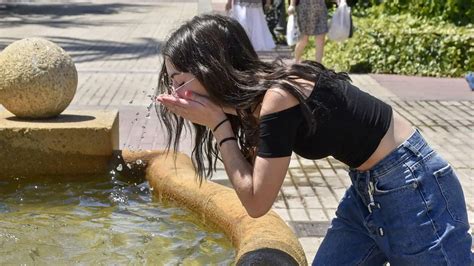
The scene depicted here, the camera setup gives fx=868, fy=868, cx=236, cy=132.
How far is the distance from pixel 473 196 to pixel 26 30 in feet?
48.9

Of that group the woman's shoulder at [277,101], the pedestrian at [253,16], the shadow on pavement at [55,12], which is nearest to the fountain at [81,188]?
the woman's shoulder at [277,101]

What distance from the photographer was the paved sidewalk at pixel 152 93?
6.06 m

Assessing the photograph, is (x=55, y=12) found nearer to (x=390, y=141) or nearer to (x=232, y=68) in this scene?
(x=232, y=68)

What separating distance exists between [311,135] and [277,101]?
17 centimetres

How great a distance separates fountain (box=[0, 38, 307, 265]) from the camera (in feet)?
14.6

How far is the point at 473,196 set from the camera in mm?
6195

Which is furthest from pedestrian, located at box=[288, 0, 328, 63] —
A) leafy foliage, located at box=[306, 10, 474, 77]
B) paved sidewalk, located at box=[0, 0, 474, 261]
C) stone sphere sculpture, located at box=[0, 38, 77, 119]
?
stone sphere sculpture, located at box=[0, 38, 77, 119]

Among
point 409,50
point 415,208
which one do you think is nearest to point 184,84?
point 415,208

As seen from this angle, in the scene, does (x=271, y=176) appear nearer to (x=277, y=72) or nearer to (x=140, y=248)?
(x=277, y=72)

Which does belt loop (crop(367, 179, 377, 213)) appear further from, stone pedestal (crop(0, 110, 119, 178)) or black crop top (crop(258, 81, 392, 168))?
stone pedestal (crop(0, 110, 119, 178))

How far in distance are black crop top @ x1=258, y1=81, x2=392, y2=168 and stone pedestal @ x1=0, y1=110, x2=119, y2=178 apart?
10.3 ft

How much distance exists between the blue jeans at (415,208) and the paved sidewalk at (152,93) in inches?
36.3

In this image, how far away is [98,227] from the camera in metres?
4.92

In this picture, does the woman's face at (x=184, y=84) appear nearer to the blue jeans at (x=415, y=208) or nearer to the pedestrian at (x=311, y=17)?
the blue jeans at (x=415, y=208)
